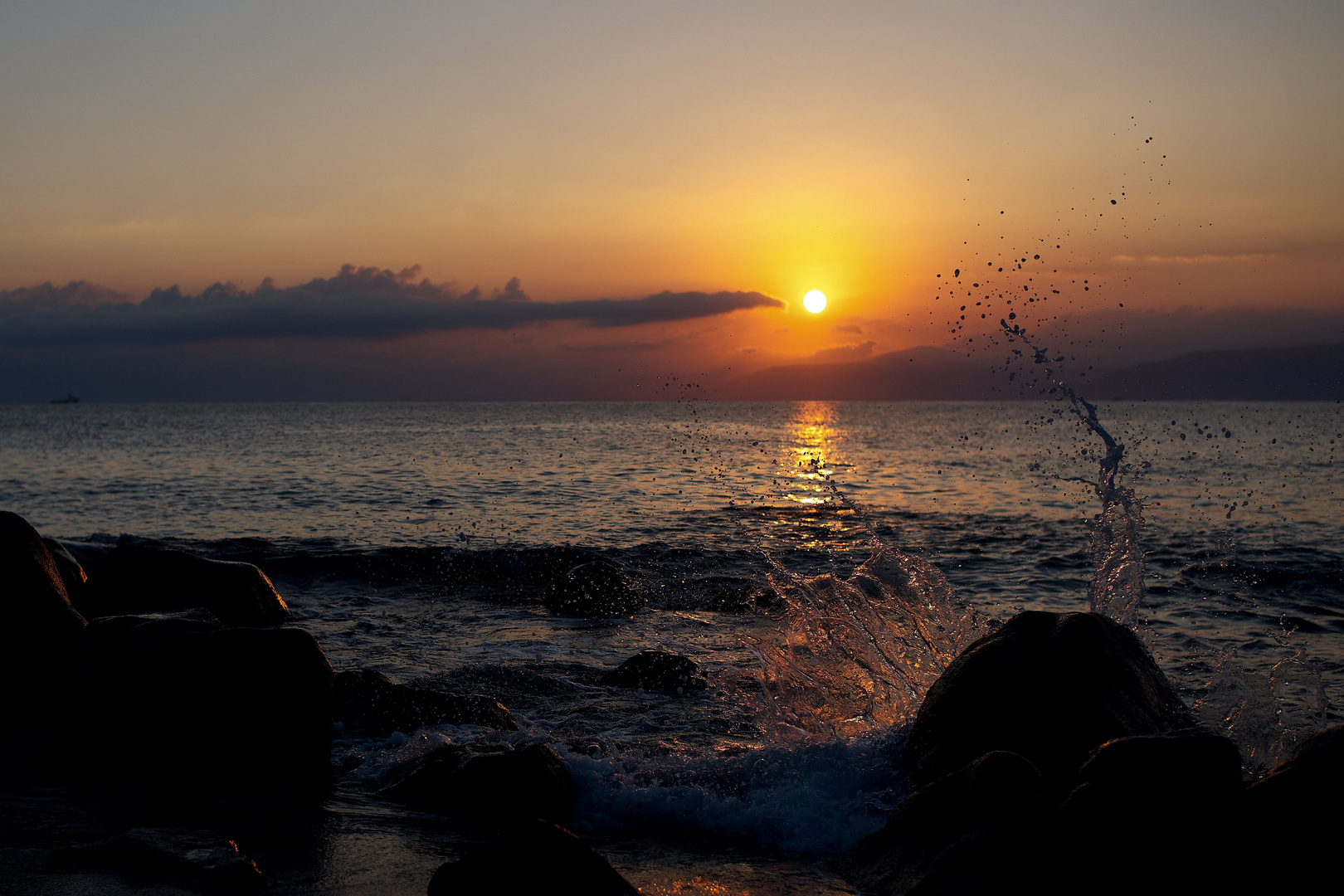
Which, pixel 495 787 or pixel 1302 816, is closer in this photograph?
pixel 1302 816

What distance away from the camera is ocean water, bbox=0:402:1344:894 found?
6.31m

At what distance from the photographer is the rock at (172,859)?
15.9ft

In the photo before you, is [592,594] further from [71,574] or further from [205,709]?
[205,709]

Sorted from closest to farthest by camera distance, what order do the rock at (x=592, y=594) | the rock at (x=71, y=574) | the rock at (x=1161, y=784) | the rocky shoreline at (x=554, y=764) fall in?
the rocky shoreline at (x=554, y=764), the rock at (x=1161, y=784), the rock at (x=71, y=574), the rock at (x=592, y=594)

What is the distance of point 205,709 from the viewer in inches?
287

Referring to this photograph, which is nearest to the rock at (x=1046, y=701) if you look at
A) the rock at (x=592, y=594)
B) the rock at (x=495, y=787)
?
the rock at (x=495, y=787)

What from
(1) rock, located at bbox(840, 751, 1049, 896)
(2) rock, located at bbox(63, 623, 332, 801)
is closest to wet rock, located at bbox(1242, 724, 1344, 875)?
(1) rock, located at bbox(840, 751, 1049, 896)

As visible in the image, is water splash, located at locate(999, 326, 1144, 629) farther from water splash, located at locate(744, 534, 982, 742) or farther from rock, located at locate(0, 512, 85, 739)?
rock, located at locate(0, 512, 85, 739)

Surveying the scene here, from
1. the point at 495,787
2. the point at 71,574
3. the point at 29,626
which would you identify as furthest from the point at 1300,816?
the point at 71,574

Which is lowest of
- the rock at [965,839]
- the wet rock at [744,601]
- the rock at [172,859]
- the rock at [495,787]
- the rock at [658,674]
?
the wet rock at [744,601]

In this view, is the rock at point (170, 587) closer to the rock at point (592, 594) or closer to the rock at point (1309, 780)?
the rock at point (592, 594)

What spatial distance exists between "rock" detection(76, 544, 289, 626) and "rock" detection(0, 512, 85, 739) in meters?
1.59

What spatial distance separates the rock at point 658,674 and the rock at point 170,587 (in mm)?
5086

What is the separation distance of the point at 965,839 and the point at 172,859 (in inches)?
177
